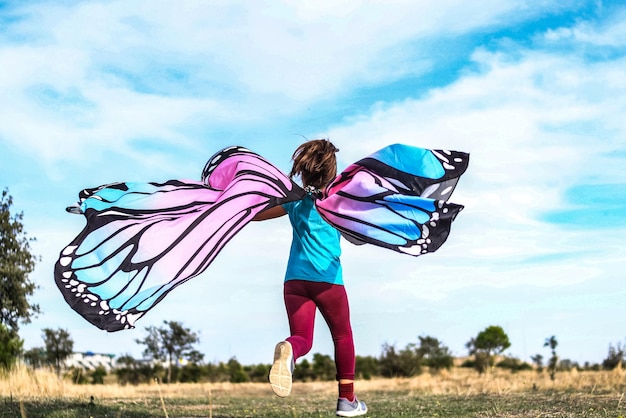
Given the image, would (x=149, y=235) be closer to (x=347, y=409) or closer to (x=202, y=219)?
(x=202, y=219)

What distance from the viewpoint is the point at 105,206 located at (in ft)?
20.5

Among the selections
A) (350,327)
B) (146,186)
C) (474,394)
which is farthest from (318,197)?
(474,394)

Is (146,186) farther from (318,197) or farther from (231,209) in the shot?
(318,197)

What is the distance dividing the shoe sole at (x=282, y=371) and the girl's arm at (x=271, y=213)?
1289 millimetres

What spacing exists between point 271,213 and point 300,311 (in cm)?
94

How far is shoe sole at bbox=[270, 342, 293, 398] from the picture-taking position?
17.6 ft

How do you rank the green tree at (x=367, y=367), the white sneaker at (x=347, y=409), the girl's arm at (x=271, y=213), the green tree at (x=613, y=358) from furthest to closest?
1. the green tree at (x=367, y=367)
2. the green tree at (x=613, y=358)
3. the girl's arm at (x=271, y=213)
4. the white sneaker at (x=347, y=409)

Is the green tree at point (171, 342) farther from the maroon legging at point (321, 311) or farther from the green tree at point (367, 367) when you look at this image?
the maroon legging at point (321, 311)

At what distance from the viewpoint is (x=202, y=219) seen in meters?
6.20

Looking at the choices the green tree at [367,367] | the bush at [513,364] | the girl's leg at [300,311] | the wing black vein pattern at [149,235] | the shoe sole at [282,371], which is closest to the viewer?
the shoe sole at [282,371]

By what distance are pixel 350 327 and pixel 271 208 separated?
127cm

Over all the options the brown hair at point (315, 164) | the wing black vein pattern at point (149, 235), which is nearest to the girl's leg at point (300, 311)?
the wing black vein pattern at point (149, 235)

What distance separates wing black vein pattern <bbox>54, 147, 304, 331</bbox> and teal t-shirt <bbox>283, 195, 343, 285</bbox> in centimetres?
17

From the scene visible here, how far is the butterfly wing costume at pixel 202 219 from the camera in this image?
5.91m
